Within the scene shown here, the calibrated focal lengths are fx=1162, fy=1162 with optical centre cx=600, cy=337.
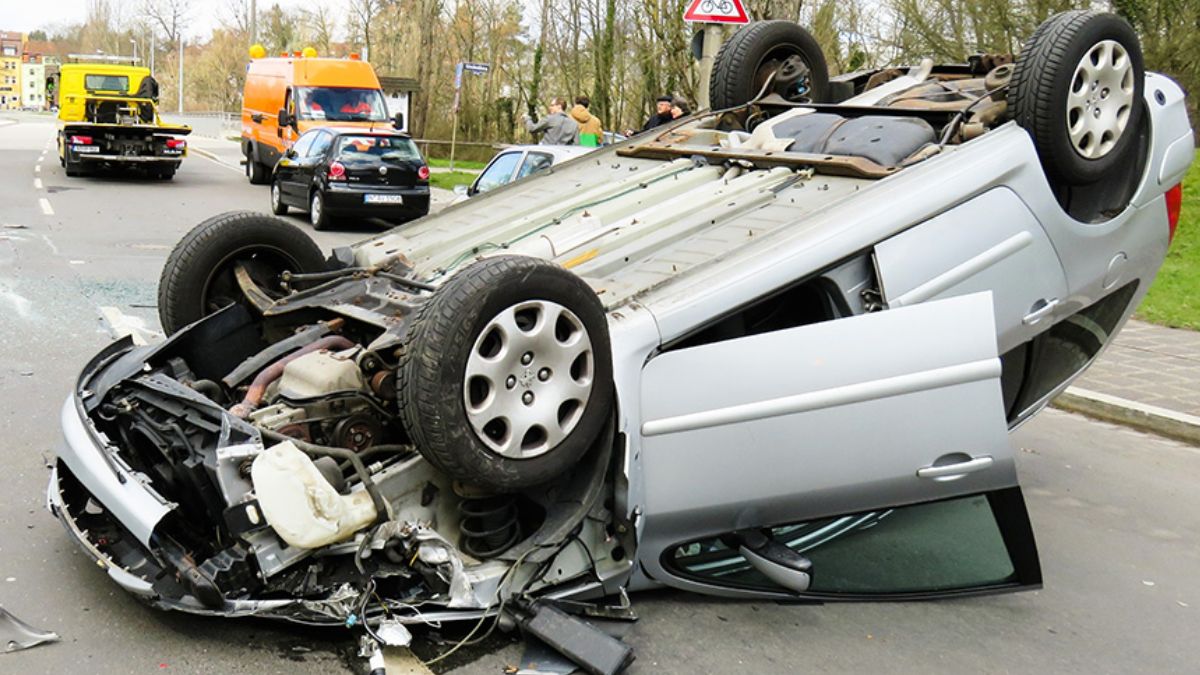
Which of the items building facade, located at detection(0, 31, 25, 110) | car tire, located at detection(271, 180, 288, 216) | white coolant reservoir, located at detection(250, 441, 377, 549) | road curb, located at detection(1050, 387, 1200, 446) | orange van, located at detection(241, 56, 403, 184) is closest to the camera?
white coolant reservoir, located at detection(250, 441, 377, 549)

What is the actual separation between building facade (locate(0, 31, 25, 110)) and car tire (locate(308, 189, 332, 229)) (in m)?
155

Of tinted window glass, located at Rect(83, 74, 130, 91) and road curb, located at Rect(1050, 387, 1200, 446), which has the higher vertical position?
tinted window glass, located at Rect(83, 74, 130, 91)

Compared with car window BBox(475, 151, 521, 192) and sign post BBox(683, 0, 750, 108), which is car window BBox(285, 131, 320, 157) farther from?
sign post BBox(683, 0, 750, 108)

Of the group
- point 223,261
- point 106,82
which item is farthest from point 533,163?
point 106,82

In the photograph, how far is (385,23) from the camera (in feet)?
149

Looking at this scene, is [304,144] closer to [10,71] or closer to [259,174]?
[259,174]

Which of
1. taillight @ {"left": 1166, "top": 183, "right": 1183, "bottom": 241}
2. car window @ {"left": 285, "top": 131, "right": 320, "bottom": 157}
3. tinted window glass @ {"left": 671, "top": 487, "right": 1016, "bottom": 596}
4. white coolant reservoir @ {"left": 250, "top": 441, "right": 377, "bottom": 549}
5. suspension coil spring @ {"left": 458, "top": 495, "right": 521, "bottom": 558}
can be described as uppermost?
taillight @ {"left": 1166, "top": 183, "right": 1183, "bottom": 241}

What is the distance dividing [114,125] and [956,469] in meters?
21.4

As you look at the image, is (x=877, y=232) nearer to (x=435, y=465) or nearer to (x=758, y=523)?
(x=758, y=523)

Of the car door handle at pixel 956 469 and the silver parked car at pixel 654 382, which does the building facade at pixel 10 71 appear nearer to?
the silver parked car at pixel 654 382

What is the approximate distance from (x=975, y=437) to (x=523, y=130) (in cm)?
3255

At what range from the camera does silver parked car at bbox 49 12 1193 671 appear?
11.4 ft

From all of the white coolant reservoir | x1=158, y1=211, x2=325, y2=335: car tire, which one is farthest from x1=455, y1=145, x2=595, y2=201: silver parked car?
the white coolant reservoir

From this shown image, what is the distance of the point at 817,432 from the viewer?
375 cm
